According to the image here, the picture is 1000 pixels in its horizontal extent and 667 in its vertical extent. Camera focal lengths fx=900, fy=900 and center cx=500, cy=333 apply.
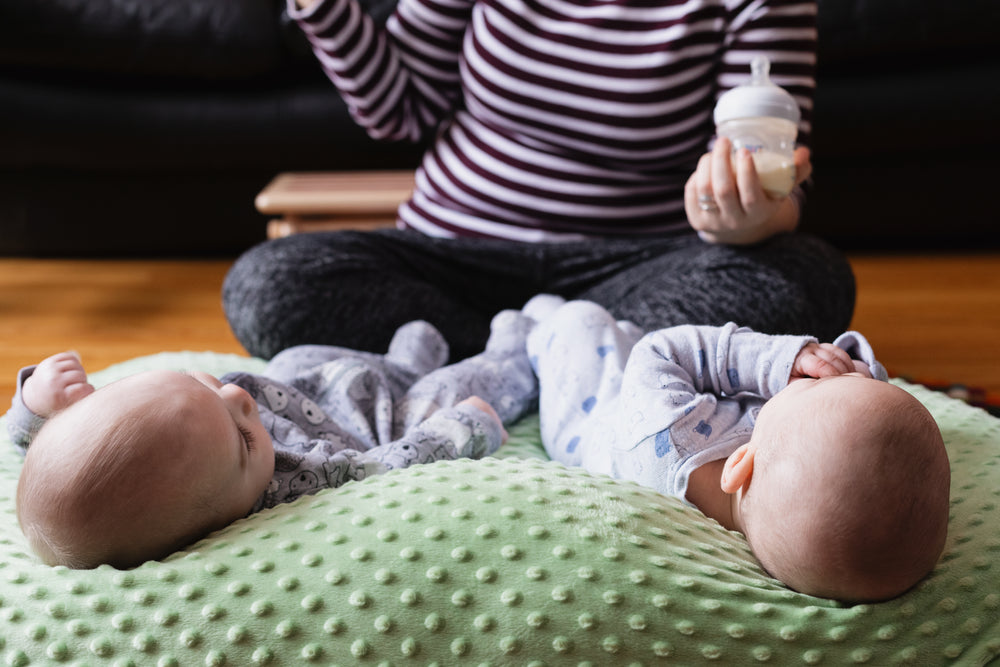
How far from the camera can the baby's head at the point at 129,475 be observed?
576 mm

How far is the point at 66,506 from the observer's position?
57cm

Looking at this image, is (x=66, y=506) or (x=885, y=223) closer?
(x=66, y=506)

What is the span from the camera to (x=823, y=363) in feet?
2.32

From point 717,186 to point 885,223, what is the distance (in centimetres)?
131

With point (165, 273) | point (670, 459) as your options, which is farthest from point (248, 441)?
point (165, 273)

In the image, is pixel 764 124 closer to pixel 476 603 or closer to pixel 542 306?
pixel 542 306

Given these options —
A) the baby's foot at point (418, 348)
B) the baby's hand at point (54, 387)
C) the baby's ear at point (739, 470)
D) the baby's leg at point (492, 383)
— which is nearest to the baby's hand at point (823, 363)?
the baby's ear at point (739, 470)

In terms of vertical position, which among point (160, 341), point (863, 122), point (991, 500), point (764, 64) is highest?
point (764, 64)

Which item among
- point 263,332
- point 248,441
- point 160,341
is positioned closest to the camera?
point 248,441

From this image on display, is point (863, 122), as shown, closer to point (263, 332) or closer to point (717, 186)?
point (717, 186)

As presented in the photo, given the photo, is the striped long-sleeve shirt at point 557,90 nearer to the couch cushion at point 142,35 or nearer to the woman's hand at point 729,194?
the woman's hand at point 729,194

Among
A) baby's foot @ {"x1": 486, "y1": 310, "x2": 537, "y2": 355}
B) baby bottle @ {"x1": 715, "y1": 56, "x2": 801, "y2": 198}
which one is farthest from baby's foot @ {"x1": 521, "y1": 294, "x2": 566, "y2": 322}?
baby bottle @ {"x1": 715, "y1": 56, "x2": 801, "y2": 198}

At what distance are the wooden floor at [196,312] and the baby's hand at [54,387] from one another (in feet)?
1.95

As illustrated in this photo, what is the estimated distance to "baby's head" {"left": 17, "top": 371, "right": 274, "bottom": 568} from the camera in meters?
0.58
